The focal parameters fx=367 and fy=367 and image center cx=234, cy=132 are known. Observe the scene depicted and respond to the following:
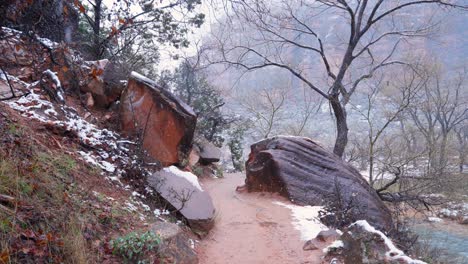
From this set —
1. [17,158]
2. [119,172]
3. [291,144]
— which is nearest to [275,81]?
[291,144]

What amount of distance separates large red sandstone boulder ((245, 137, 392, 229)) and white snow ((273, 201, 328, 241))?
0.39 metres

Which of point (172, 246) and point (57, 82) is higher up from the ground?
point (57, 82)

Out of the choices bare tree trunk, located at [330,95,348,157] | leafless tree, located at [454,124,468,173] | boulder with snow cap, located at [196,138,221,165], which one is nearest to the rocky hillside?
boulder with snow cap, located at [196,138,221,165]

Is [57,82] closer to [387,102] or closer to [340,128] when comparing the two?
[340,128]

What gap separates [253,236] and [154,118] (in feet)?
9.39

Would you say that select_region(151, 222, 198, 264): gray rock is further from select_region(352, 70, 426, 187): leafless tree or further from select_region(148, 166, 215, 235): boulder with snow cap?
select_region(352, 70, 426, 187): leafless tree

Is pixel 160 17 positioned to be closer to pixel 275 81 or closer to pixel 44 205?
pixel 44 205

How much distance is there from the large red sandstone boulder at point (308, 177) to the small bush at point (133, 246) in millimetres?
4806

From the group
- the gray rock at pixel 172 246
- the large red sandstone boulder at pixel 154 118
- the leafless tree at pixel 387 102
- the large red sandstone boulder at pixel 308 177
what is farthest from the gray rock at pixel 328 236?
the leafless tree at pixel 387 102

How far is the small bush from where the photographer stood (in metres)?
3.24

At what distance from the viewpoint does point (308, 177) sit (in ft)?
27.9

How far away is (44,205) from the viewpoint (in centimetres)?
303

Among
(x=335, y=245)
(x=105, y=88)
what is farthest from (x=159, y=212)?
(x=105, y=88)

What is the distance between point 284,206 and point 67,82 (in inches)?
190
